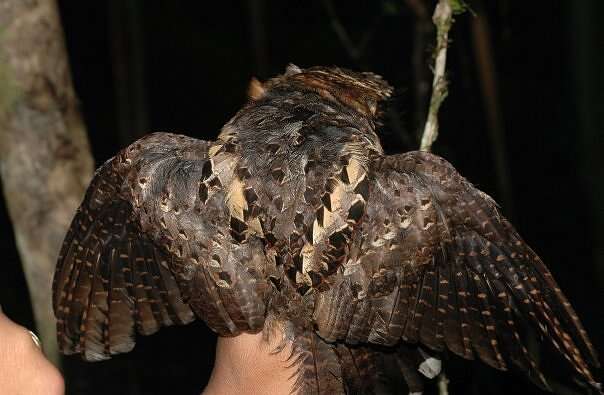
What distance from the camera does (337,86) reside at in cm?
317

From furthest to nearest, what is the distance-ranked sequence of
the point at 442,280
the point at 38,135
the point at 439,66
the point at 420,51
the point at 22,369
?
the point at 420,51
the point at 38,135
the point at 439,66
the point at 442,280
the point at 22,369

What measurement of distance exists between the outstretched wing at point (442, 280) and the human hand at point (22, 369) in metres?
1.07

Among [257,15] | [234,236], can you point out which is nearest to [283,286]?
[234,236]

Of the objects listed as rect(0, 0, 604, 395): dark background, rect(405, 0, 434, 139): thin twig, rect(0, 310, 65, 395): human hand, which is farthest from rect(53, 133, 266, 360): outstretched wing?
rect(405, 0, 434, 139): thin twig

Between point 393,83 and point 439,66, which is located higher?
point 439,66

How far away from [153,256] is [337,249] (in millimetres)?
756

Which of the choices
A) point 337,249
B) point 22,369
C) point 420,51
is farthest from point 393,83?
point 22,369

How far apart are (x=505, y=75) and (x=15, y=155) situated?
473cm

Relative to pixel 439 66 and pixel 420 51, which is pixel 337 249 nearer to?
pixel 439 66

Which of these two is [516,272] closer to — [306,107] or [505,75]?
[306,107]

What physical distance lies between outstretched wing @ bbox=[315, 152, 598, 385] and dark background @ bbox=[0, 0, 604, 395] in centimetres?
174

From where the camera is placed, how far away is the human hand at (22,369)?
73.2 inches

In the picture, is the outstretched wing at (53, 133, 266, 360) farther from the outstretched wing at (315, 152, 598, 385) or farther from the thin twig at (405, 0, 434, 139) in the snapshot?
the thin twig at (405, 0, 434, 139)

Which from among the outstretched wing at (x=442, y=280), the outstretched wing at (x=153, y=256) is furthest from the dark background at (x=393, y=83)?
the outstretched wing at (x=442, y=280)
